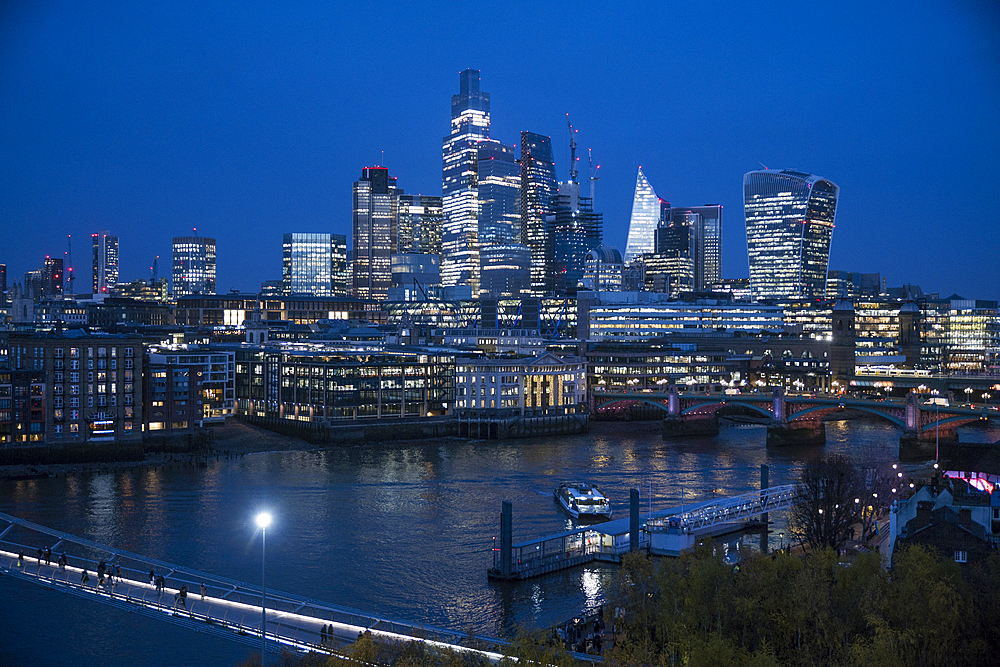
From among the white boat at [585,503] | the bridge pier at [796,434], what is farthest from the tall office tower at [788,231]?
the white boat at [585,503]

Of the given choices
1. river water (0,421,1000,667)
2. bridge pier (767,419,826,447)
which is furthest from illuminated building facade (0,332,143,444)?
bridge pier (767,419,826,447)

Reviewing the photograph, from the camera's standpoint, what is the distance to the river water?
25.6 m

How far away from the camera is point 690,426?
223 feet

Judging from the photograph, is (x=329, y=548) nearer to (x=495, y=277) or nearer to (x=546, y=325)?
(x=546, y=325)

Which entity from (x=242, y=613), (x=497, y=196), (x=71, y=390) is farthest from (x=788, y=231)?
(x=242, y=613)

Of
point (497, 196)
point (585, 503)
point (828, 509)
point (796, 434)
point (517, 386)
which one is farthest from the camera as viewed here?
point (497, 196)

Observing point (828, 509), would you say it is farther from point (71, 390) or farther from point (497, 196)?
point (497, 196)

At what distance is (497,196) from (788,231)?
56.2 meters

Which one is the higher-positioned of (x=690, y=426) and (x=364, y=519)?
(x=690, y=426)

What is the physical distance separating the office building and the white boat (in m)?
140

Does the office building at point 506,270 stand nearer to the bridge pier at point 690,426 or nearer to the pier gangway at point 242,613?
the bridge pier at point 690,426

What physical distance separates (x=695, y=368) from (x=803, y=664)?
7300cm

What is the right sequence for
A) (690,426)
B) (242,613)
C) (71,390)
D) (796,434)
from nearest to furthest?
(242,613) → (71,390) → (796,434) → (690,426)

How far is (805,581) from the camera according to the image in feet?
67.1
